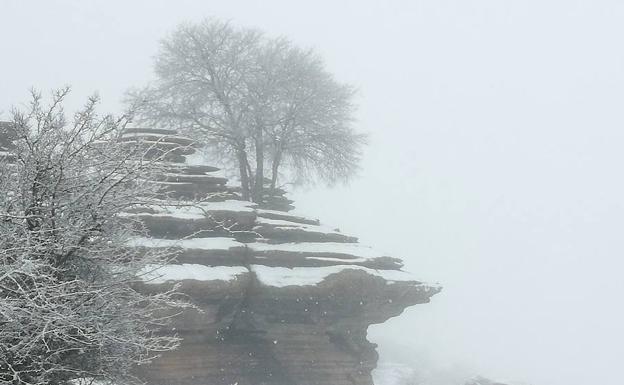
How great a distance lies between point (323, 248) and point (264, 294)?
8.57ft

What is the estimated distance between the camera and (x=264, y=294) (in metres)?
17.3

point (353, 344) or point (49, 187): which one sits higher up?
point (49, 187)

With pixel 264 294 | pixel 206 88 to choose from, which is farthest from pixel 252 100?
pixel 264 294

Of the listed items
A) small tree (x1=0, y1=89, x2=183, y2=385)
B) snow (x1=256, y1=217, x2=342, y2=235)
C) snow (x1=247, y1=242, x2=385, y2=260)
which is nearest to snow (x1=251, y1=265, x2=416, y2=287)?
snow (x1=247, y1=242, x2=385, y2=260)

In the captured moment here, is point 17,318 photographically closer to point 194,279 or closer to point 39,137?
point 39,137

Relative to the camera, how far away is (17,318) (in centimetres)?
659

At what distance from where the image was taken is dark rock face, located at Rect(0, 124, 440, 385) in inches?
642

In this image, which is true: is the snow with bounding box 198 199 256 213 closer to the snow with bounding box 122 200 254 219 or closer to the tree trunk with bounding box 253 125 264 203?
the snow with bounding box 122 200 254 219

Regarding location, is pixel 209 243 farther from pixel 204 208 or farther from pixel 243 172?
pixel 243 172

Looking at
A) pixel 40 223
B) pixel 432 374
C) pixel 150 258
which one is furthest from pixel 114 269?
pixel 432 374

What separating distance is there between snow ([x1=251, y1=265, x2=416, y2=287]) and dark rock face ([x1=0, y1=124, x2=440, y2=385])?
0.10ft

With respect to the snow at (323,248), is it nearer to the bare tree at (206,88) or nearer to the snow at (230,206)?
the snow at (230,206)

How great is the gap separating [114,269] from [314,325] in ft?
33.9

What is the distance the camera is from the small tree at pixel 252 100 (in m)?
24.2
